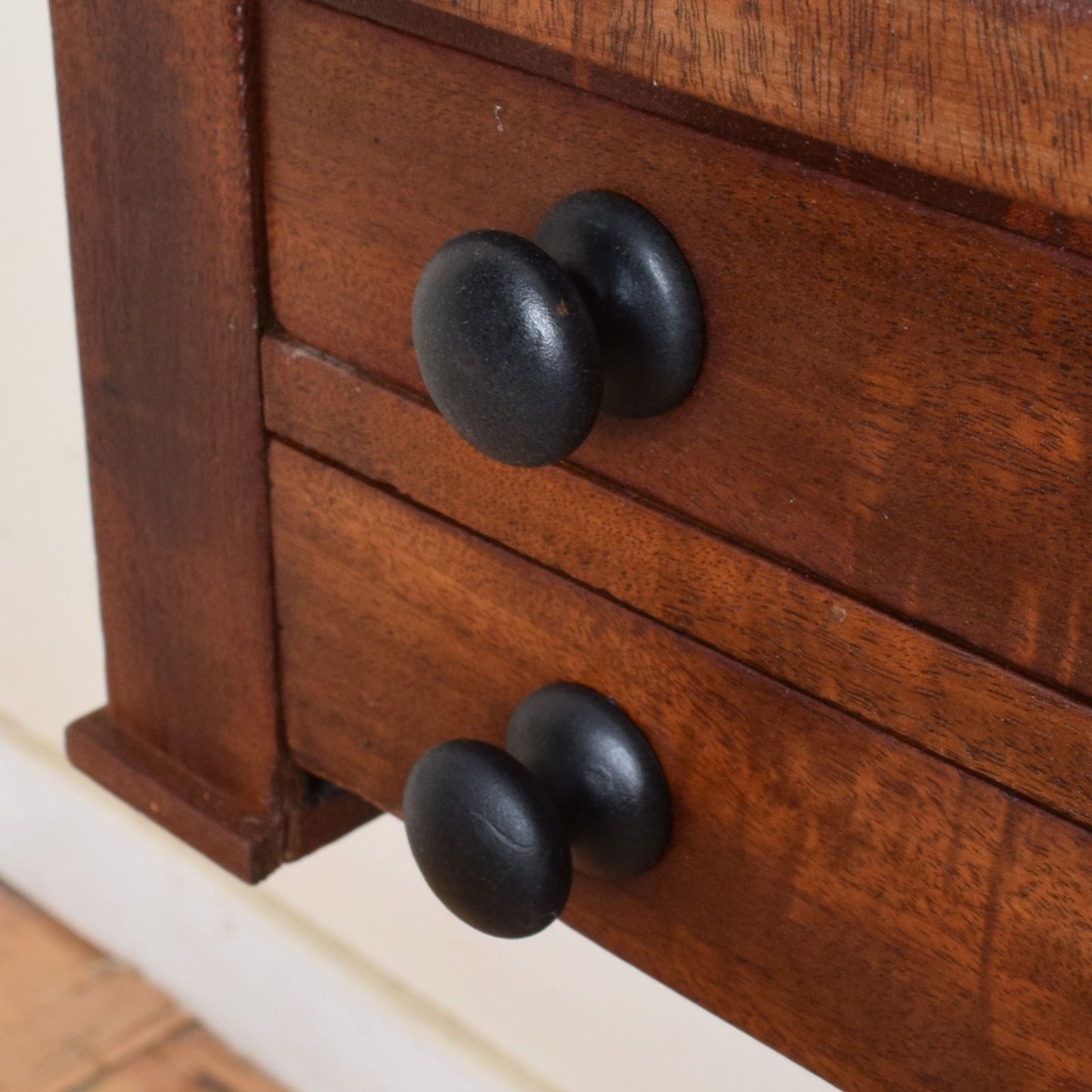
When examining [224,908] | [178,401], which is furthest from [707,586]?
[224,908]

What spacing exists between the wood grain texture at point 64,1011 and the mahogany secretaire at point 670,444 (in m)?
0.82

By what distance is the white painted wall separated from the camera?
104 cm

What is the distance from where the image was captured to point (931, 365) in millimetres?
344

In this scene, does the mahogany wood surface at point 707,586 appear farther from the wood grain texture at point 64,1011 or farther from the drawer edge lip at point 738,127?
the wood grain texture at point 64,1011

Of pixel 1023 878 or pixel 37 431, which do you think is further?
pixel 37 431

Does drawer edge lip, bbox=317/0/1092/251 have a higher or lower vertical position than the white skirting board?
higher

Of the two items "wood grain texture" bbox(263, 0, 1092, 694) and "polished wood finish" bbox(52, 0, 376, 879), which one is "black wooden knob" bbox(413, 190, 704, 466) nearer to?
"wood grain texture" bbox(263, 0, 1092, 694)

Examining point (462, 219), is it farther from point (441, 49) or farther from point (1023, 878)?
point (1023, 878)

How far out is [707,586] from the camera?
1.33 feet

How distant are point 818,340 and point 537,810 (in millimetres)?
136

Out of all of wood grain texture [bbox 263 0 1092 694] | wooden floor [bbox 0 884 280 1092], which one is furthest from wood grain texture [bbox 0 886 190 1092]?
wood grain texture [bbox 263 0 1092 694]

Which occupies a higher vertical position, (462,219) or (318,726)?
(462,219)

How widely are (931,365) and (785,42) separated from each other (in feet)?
0.24

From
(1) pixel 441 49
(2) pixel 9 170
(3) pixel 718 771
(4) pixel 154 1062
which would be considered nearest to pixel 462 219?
(1) pixel 441 49
